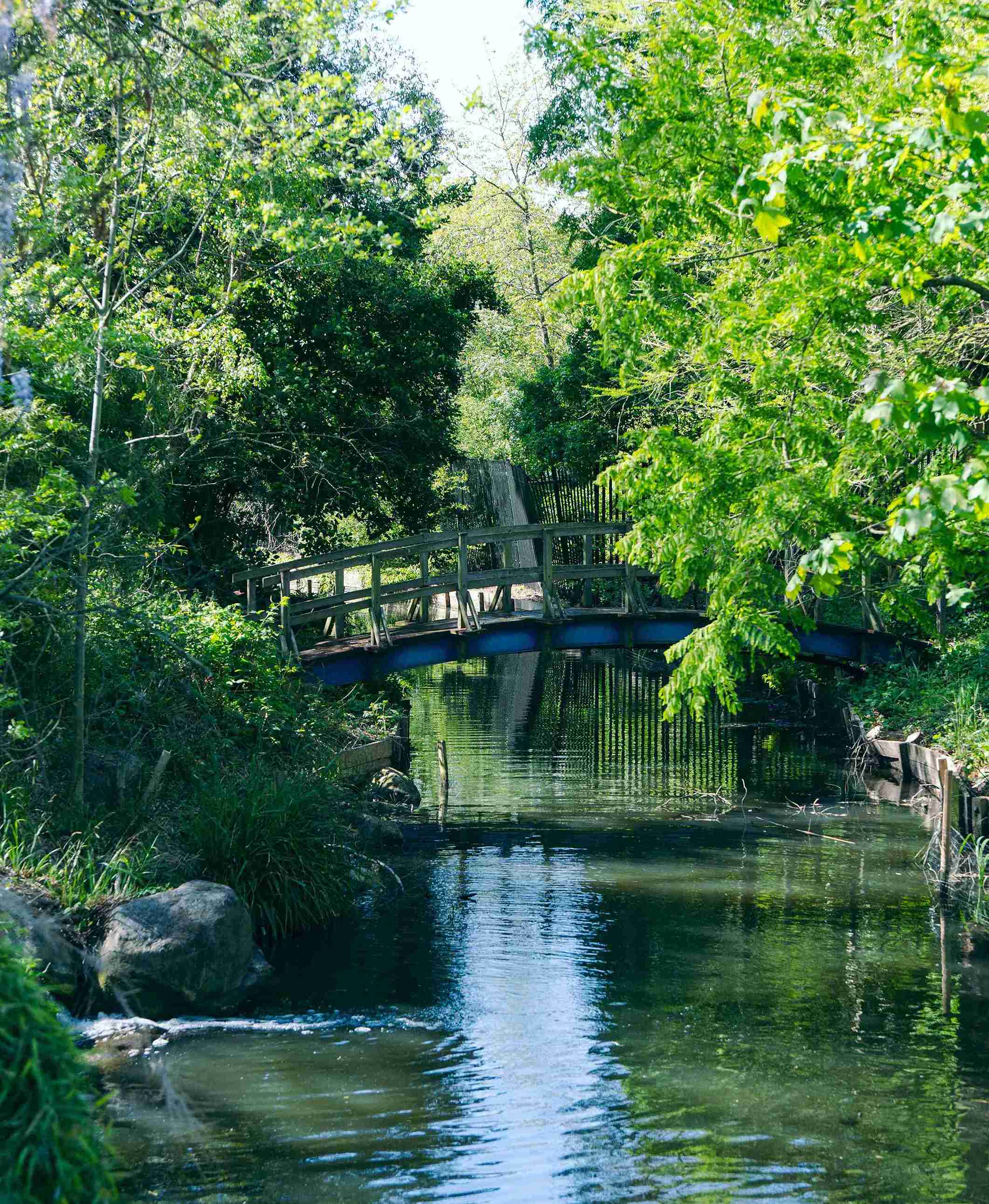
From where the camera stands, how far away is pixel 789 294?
9.76 m

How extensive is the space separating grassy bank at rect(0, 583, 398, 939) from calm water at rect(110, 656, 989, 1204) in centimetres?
82

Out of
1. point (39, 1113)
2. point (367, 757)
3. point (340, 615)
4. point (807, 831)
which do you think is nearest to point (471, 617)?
point (340, 615)

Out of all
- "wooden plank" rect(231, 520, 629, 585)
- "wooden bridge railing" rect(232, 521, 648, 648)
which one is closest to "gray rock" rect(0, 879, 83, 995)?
"wooden bridge railing" rect(232, 521, 648, 648)

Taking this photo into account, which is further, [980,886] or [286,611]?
[286,611]

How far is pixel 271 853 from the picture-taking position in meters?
10.7

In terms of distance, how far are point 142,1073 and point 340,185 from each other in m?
16.0

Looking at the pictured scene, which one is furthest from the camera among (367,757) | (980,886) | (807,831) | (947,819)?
(367,757)

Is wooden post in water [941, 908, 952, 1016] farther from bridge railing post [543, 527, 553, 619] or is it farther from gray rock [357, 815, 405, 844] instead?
bridge railing post [543, 527, 553, 619]

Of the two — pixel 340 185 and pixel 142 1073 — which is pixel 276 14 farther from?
pixel 142 1073

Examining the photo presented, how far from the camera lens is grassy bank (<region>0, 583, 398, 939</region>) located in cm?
981

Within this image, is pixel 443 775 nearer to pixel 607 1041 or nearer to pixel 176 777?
pixel 176 777

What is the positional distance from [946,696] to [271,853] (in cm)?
936

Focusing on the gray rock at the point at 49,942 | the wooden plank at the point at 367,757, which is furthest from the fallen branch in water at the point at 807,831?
the gray rock at the point at 49,942

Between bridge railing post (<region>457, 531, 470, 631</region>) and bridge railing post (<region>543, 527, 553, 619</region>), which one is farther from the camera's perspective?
bridge railing post (<region>543, 527, 553, 619</region>)
